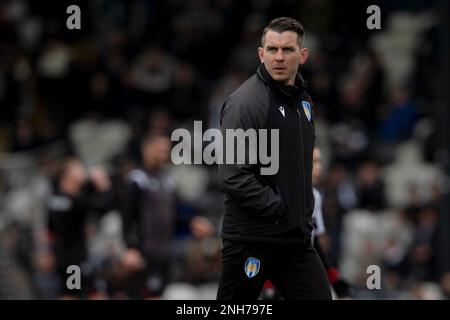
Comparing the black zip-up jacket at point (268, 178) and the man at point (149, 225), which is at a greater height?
the black zip-up jacket at point (268, 178)

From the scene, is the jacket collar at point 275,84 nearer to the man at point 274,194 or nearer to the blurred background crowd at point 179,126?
the man at point 274,194

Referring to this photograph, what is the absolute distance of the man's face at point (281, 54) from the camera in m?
7.69

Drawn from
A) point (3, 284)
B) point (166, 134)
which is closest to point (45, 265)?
point (3, 284)

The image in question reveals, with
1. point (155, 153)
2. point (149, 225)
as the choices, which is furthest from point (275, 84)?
point (149, 225)

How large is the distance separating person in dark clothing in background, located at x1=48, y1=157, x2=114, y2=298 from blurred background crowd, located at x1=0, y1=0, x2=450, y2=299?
17mm

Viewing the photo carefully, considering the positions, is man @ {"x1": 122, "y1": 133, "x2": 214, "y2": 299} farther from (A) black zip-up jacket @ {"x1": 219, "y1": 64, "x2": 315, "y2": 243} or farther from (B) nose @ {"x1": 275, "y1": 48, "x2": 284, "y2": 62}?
(B) nose @ {"x1": 275, "y1": 48, "x2": 284, "y2": 62}

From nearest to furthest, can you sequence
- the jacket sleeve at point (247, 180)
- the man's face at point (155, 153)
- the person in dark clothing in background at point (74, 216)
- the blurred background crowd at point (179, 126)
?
the jacket sleeve at point (247, 180) < the man's face at point (155, 153) < the person in dark clothing in background at point (74, 216) < the blurred background crowd at point (179, 126)

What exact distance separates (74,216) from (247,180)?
597cm

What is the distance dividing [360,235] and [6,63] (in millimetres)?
6487

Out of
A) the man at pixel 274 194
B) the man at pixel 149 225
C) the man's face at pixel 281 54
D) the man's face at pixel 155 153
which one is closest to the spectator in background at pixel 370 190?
the man at pixel 149 225

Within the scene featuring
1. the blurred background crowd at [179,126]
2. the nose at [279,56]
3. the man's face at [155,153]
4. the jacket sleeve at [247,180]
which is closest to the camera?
the jacket sleeve at [247,180]

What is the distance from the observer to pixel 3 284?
14.6 metres

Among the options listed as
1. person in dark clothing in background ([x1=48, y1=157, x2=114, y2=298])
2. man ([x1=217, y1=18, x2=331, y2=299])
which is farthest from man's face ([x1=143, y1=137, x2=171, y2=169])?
man ([x1=217, y1=18, x2=331, y2=299])

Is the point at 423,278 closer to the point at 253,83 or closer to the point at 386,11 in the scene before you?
the point at 386,11
